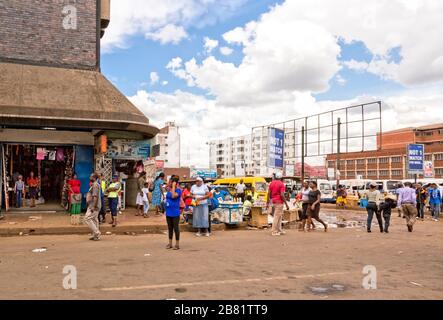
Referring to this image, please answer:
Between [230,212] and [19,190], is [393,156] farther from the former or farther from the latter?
[19,190]

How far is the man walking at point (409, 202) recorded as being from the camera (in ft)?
53.4

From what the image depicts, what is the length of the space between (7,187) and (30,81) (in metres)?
4.36

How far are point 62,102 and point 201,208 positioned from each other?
7.14 meters

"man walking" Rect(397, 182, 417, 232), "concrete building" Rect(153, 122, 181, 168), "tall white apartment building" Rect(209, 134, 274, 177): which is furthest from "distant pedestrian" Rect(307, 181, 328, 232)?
"tall white apartment building" Rect(209, 134, 274, 177)

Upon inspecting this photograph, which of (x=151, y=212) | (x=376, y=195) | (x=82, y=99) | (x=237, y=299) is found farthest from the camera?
(x=151, y=212)

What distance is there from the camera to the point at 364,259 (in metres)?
9.91

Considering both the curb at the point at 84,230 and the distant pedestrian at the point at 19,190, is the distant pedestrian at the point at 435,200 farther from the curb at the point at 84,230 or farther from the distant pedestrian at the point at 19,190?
the distant pedestrian at the point at 19,190

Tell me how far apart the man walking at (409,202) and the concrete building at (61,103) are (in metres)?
10.4

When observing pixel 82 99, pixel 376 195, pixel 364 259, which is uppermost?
pixel 82 99

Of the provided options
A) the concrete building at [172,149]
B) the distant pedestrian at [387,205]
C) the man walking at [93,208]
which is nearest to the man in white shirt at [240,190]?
the distant pedestrian at [387,205]

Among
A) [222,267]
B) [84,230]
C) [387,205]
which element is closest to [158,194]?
[84,230]

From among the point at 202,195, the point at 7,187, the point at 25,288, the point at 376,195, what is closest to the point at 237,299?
the point at 25,288

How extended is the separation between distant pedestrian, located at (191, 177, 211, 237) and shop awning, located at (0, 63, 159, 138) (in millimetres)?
5079
